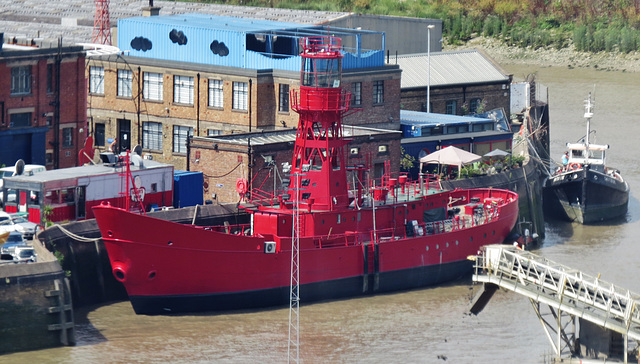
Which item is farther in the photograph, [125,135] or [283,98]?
[125,135]

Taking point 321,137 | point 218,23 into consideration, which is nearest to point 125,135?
point 218,23

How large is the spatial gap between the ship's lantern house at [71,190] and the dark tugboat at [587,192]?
2509cm

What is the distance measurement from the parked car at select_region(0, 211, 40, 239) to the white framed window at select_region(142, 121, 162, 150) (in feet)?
67.3

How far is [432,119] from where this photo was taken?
80.5 meters

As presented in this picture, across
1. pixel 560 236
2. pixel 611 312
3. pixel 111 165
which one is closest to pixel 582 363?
pixel 611 312

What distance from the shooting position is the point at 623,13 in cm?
14025

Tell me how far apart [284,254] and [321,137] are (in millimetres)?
5472

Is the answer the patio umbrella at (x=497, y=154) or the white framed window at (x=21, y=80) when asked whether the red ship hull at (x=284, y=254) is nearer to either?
the patio umbrella at (x=497, y=154)

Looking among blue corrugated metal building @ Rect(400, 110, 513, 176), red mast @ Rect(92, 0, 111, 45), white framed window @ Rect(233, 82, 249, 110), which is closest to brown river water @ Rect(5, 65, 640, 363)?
blue corrugated metal building @ Rect(400, 110, 513, 176)

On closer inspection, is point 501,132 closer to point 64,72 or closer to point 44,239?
point 64,72

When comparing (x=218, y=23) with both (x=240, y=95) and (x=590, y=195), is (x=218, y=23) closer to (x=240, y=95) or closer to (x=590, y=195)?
(x=240, y=95)

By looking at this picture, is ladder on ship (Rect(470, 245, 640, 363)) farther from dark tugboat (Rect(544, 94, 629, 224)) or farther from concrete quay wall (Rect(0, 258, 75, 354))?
dark tugboat (Rect(544, 94, 629, 224))

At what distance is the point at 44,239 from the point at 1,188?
23.0 ft

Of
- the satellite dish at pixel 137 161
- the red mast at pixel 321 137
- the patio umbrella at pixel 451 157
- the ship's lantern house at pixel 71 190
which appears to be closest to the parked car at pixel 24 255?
the ship's lantern house at pixel 71 190
